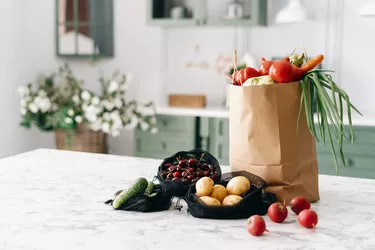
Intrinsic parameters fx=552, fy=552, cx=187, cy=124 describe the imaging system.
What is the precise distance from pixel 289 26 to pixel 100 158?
2.27 metres

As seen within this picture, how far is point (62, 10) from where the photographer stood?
467cm

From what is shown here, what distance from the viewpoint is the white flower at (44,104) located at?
4180mm

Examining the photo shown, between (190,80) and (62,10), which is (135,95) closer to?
(190,80)

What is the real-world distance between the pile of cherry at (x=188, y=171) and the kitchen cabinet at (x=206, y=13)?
2300mm

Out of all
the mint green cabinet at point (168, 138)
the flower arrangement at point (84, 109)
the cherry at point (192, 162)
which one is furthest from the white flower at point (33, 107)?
the cherry at point (192, 162)

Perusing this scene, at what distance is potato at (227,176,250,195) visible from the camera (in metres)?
1.58

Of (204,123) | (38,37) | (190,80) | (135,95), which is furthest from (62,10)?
(204,123)

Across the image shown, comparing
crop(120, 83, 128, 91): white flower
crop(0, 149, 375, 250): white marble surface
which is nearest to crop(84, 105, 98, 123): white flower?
crop(120, 83, 128, 91): white flower

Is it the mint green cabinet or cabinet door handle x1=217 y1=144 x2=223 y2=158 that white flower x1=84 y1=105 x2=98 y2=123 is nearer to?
the mint green cabinet

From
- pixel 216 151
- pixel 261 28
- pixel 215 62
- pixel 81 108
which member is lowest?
pixel 216 151

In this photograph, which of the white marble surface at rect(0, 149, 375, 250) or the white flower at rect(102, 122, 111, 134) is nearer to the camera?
the white marble surface at rect(0, 149, 375, 250)

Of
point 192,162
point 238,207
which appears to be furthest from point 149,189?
point 238,207

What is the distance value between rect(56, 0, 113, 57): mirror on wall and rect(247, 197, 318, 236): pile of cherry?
10.9ft

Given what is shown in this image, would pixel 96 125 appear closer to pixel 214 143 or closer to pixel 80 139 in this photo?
pixel 80 139
